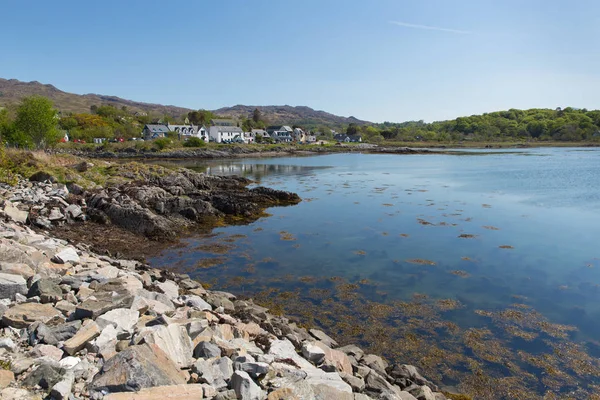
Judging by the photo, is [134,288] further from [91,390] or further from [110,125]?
[110,125]

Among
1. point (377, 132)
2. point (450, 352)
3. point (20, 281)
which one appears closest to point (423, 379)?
point (450, 352)

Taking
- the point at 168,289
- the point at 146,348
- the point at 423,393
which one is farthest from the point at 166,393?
the point at 168,289

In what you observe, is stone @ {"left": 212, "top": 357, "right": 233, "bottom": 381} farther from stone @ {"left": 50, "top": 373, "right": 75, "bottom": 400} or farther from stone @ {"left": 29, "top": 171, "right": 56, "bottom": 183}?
stone @ {"left": 29, "top": 171, "right": 56, "bottom": 183}

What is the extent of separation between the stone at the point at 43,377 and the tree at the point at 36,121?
51777 mm

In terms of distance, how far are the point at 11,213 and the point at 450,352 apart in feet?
49.6

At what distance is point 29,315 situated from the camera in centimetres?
546

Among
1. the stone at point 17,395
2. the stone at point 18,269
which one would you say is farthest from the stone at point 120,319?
the stone at point 18,269

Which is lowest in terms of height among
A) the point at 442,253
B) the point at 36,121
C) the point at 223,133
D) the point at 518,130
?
the point at 442,253

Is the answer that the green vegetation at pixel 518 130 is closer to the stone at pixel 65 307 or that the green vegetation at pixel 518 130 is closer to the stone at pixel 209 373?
the stone at pixel 65 307

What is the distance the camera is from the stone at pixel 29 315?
524 centimetres

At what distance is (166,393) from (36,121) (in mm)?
53082

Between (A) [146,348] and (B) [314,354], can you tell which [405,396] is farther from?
(A) [146,348]

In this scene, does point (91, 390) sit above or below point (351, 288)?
above

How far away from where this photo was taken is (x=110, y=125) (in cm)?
10662
